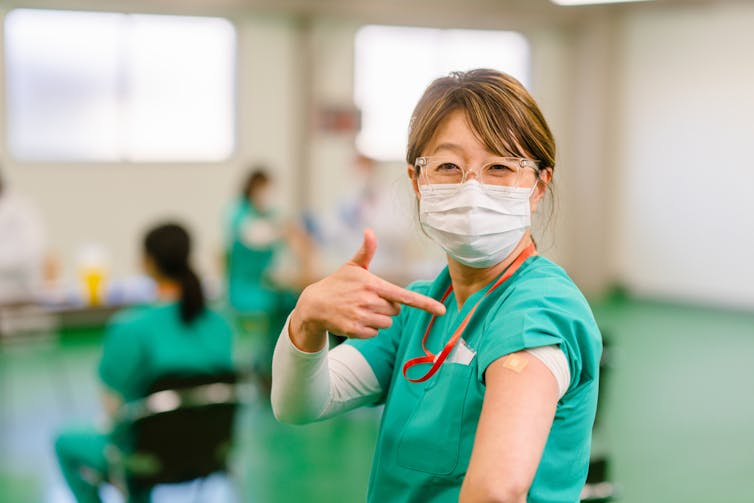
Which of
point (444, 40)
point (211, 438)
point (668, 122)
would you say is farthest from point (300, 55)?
point (211, 438)

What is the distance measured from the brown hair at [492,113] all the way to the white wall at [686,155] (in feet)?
25.5

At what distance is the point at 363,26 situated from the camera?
8.91m

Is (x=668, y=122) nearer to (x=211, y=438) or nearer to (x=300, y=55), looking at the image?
(x=300, y=55)

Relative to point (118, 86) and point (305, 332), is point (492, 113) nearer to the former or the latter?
point (305, 332)

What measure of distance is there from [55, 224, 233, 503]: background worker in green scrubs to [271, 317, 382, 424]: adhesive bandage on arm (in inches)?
66.7

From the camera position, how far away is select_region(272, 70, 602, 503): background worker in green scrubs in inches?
38.3

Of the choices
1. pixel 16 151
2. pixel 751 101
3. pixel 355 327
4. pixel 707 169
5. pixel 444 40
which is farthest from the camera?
pixel 444 40

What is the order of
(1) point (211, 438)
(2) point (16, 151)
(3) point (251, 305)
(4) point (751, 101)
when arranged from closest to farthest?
(1) point (211, 438), (3) point (251, 305), (2) point (16, 151), (4) point (751, 101)

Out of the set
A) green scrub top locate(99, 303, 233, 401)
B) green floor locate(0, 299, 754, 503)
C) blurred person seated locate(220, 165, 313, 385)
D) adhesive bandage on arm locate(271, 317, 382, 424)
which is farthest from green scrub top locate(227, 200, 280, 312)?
adhesive bandage on arm locate(271, 317, 382, 424)

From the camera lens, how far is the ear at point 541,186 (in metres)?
1.20

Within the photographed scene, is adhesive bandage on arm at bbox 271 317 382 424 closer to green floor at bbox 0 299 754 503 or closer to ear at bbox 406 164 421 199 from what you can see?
ear at bbox 406 164 421 199

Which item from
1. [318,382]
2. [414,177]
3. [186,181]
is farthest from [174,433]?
[186,181]

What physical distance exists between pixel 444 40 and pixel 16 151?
175 inches

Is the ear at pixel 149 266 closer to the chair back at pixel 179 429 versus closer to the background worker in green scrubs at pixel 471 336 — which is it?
the chair back at pixel 179 429
